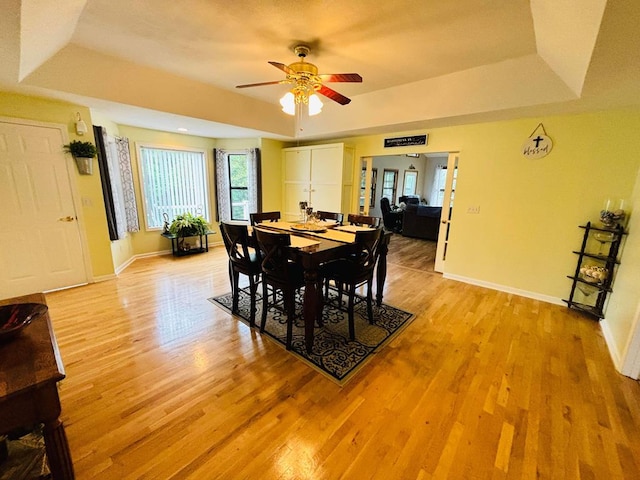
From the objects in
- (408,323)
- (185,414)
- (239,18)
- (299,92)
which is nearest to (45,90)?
(239,18)

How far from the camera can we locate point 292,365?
211 cm

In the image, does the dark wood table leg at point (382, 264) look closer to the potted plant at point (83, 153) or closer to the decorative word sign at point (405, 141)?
the decorative word sign at point (405, 141)

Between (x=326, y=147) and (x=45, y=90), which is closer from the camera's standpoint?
(x=45, y=90)

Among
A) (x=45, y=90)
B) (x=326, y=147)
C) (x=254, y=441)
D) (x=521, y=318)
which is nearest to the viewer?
(x=254, y=441)

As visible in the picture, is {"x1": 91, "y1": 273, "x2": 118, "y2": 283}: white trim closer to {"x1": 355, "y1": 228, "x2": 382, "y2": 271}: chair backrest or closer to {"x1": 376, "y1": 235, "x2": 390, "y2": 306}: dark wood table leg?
{"x1": 355, "y1": 228, "x2": 382, "y2": 271}: chair backrest

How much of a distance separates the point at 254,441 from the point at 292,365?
0.65 meters

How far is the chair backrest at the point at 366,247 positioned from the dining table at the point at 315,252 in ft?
0.31

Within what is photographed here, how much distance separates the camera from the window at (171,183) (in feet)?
16.1

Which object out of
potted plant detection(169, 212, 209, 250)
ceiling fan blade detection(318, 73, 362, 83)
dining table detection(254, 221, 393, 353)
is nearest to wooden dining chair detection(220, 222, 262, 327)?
dining table detection(254, 221, 393, 353)

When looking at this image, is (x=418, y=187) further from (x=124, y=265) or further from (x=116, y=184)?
(x=124, y=265)

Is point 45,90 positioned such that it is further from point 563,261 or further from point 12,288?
point 563,261

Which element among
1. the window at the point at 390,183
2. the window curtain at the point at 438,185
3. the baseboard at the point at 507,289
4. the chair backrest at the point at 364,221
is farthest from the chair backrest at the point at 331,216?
the window curtain at the point at 438,185

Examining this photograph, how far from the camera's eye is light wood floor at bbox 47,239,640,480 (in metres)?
1.39

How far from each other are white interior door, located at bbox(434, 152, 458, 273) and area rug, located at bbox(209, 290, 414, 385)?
5.86ft
